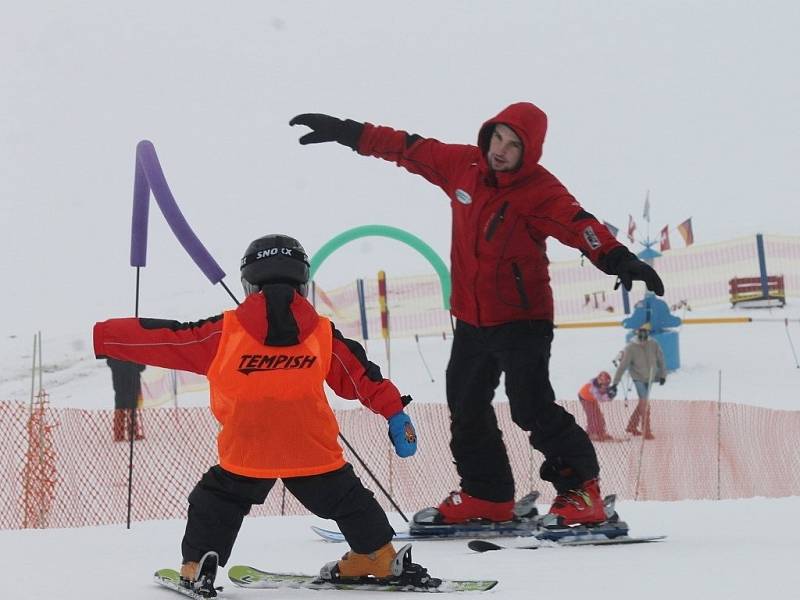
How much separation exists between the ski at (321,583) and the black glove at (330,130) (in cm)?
184

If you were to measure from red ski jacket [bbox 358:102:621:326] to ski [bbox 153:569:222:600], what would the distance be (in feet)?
5.24

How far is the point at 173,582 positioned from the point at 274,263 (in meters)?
0.98

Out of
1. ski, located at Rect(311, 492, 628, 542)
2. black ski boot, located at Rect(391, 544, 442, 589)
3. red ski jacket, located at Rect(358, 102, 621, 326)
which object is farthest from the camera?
ski, located at Rect(311, 492, 628, 542)

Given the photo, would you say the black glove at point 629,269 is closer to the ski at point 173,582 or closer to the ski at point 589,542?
the ski at point 589,542

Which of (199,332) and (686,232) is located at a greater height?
(686,232)

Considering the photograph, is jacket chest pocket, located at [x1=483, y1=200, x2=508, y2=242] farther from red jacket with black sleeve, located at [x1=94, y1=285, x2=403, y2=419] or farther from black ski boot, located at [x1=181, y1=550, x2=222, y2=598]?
black ski boot, located at [x1=181, y1=550, x2=222, y2=598]

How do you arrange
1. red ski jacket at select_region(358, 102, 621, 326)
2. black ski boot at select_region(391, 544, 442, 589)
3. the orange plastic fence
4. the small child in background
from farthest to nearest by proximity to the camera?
1. the small child in background
2. the orange plastic fence
3. red ski jacket at select_region(358, 102, 621, 326)
4. black ski boot at select_region(391, 544, 442, 589)

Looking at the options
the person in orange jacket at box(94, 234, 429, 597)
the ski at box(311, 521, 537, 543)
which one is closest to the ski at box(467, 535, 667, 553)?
the ski at box(311, 521, 537, 543)

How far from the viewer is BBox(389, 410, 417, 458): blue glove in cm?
311

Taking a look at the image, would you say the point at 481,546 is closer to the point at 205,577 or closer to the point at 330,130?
the point at 205,577

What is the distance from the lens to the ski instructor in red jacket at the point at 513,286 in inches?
160

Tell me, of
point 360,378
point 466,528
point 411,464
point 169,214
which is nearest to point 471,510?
point 466,528

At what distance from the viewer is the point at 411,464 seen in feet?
29.9

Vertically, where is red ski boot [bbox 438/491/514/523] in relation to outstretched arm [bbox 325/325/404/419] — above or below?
below
